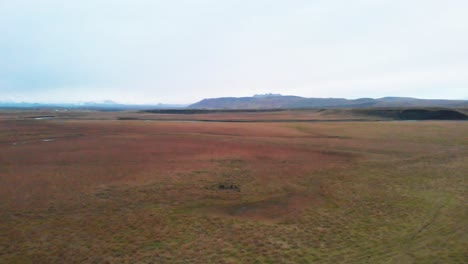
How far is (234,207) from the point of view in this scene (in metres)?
16.1

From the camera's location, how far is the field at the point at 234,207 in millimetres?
11477

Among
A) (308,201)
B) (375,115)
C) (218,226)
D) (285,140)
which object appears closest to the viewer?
(218,226)

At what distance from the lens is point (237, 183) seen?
20453 mm

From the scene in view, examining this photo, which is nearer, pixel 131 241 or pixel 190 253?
pixel 190 253

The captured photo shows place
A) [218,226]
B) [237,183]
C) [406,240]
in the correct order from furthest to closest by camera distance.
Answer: [237,183]
[218,226]
[406,240]

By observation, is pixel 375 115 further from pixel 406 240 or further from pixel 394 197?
pixel 406 240

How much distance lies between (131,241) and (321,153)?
73.7 feet

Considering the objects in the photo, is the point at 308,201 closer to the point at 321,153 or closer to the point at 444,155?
the point at 321,153

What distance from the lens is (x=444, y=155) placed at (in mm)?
29047

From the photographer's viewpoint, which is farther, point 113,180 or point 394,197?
point 113,180

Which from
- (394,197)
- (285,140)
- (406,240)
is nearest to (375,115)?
(285,140)

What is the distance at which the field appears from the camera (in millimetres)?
11477

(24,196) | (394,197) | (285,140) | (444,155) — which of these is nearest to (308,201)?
(394,197)

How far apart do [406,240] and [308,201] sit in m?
5.42
